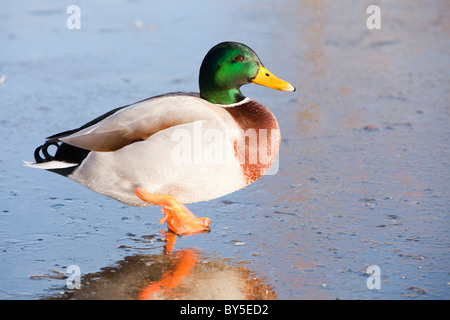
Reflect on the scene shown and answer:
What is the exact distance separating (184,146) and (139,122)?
0.27 meters

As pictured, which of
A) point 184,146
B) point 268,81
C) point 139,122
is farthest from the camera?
point 268,81

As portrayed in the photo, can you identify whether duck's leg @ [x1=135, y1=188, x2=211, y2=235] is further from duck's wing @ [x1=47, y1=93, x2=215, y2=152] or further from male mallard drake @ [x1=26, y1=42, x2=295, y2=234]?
duck's wing @ [x1=47, y1=93, x2=215, y2=152]

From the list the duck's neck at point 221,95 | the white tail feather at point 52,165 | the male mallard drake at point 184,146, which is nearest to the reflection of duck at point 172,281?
the male mallard drake at point 184,146

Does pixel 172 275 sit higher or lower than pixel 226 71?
lower

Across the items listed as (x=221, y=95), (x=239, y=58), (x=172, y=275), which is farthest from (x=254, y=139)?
(x=172, y=275)

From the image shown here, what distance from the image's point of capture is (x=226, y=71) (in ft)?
11.0

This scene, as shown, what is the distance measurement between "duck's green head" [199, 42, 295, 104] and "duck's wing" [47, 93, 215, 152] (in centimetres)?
Answer: 11

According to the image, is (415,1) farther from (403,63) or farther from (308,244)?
(308,244)

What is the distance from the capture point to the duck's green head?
3.35 meters

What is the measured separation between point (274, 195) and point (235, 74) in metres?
0.75

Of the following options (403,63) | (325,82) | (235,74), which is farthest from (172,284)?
(403,63)

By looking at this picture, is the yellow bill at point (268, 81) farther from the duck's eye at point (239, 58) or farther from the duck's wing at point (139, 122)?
the duck's wing at point (139, 122)

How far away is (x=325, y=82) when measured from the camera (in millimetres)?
5574

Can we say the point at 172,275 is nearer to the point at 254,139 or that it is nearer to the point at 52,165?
the point at 254,139
